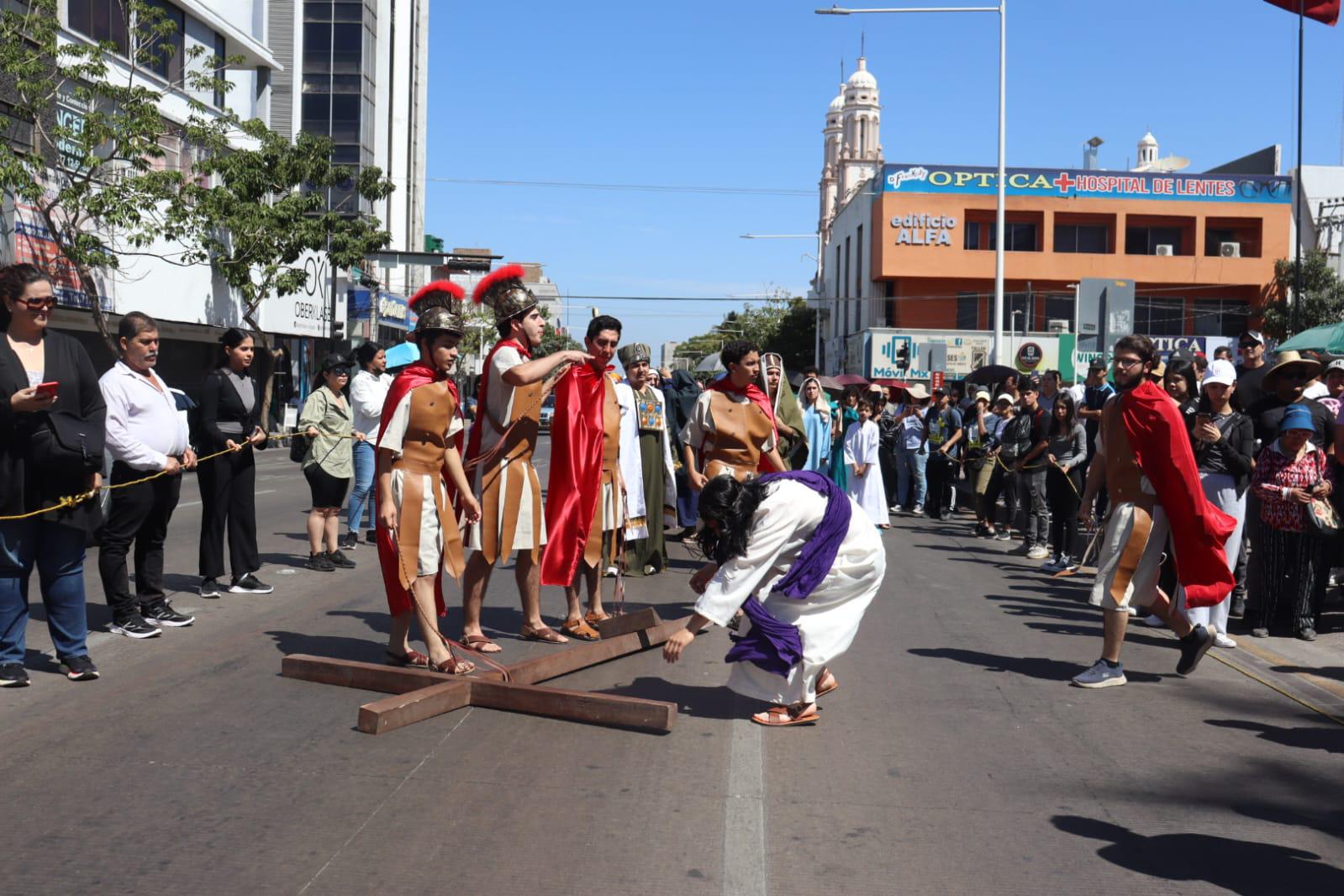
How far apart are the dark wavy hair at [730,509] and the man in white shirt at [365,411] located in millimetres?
5948

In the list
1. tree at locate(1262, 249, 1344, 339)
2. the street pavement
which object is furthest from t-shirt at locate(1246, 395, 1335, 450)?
tree at locate(1262, 249, 1344, 339)

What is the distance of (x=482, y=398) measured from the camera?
7570 mm

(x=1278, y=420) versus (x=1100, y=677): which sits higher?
(x=1278, y=420)

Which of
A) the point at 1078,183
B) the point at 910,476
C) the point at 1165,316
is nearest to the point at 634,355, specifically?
the point at 910,476

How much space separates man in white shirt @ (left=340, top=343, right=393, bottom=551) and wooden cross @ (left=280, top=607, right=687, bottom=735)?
468 cm

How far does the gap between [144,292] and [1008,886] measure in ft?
98.2

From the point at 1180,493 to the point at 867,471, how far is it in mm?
8081

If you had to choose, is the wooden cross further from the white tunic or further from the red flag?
the red flag

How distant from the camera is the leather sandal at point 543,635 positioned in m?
7.94

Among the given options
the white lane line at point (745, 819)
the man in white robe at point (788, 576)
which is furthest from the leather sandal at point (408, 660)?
the white lane line at point (745, 819)

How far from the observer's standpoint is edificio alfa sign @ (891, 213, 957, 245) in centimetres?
6056

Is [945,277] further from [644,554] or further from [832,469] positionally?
[644,554]

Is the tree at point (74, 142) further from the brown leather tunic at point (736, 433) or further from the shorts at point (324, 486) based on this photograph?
the brown leather tunic at point (736, 433)

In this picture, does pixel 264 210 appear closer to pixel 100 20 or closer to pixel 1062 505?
pixel 100 20
